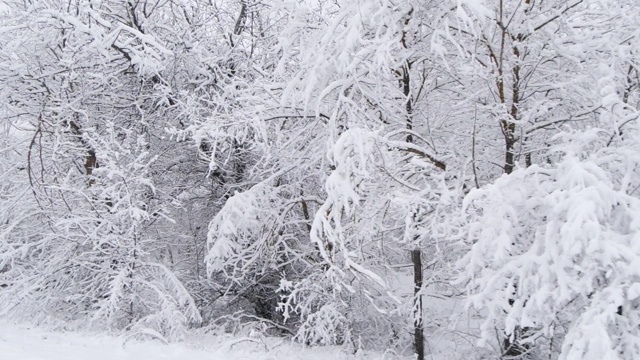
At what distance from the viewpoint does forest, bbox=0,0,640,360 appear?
472cm

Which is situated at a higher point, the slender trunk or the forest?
the forest

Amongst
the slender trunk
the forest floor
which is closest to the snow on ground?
the forest floor

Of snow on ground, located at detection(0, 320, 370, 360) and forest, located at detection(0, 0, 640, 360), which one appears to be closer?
forest, located at detection(0, 0, 640, 360)

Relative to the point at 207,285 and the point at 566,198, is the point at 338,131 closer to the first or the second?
the point at 566,198

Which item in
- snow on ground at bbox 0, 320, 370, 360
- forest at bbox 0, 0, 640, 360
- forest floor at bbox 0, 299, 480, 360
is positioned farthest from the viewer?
forest floor at bbox 0, 299, 480, 360

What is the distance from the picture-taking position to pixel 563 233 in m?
4.03

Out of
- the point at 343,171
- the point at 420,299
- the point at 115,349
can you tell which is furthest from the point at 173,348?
the point at 420,299

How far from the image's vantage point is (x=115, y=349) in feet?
20.3

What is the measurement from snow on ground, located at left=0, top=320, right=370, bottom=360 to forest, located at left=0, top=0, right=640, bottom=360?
67cm

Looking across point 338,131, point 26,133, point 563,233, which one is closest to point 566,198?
point 563,233

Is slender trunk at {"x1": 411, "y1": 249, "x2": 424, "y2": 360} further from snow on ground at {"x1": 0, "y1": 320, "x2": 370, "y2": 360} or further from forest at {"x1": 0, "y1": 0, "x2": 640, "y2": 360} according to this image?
snow on ground at {"x1": 0, "y1": 320, "x2": 370, "y2": 360}

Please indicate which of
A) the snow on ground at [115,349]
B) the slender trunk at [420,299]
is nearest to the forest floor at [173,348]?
the snow on ground at [115,349]

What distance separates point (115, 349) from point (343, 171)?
10.6 ft

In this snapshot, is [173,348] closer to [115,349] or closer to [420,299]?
[115,349]
